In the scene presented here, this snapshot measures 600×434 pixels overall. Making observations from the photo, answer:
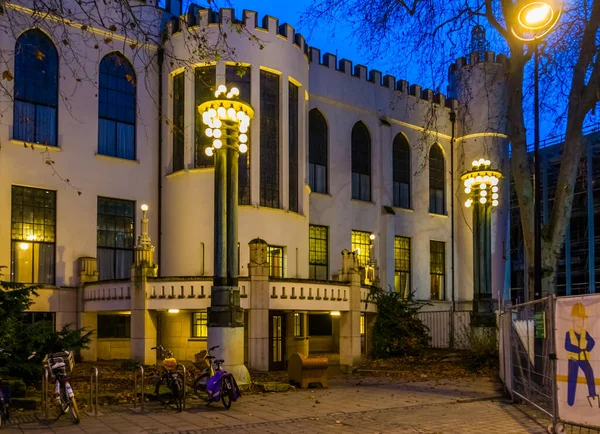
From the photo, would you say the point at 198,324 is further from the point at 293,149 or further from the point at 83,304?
the point at 293,149

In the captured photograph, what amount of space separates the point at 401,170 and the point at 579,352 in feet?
89.1

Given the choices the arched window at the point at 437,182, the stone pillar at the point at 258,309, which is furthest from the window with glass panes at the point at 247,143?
the arched window at the point at 437,182

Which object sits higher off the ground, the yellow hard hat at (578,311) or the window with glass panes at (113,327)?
the yellow hard hat at (578,311)

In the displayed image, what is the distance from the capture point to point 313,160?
3198 cm

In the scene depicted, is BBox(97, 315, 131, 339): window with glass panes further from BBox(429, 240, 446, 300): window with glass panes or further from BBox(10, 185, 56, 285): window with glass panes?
BBox(429, 240, 446, 300): window with glass panes

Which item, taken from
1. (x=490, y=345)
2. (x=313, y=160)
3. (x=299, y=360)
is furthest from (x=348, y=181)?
(x=299, y=360)

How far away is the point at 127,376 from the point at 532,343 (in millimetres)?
10656

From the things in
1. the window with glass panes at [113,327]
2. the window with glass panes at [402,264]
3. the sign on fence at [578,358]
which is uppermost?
the window with glass panes at [402,264]

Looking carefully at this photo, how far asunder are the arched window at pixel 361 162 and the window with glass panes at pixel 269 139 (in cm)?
774

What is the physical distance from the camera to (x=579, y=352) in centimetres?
949

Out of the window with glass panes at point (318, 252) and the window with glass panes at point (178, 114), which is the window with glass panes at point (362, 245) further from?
the window with glass panes at point (178, 114)

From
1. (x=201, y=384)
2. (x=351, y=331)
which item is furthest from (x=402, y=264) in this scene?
(x=201, y=384)

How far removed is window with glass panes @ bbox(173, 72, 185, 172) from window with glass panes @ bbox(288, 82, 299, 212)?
4.21 metres

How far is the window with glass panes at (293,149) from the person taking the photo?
27.7 metres
